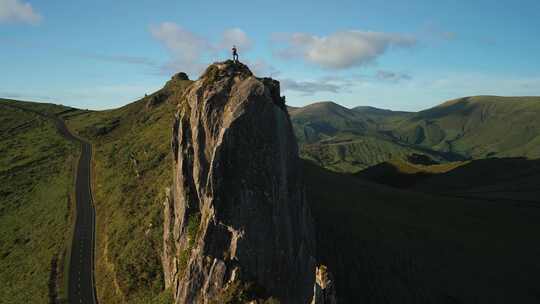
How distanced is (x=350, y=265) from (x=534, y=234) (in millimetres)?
53559

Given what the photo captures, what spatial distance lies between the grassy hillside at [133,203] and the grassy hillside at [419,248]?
2568cm

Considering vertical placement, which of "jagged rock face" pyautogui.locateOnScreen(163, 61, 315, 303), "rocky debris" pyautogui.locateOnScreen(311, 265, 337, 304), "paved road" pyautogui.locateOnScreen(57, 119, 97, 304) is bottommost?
"paved road" pyautogui.locateOnScreen(57, 119, 97, 304)

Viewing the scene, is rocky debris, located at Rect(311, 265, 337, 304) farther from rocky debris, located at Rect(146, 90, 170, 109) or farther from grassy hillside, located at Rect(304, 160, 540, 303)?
rocky debris, located at Rect(146, 90, 170, 109)

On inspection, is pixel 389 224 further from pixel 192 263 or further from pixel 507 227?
pixel 192 263

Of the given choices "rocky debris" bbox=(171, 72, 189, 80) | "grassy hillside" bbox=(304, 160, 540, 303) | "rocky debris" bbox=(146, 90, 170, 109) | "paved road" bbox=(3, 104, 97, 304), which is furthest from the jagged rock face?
"rocky debris" bbox=(171, 72, 189, 80)

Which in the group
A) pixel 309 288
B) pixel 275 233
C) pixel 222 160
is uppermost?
pixel 222 160

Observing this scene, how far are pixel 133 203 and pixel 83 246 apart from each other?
38.2 feet

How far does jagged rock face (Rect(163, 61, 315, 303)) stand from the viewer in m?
28.9

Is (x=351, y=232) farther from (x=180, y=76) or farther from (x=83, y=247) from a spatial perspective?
(x=180, y=76)

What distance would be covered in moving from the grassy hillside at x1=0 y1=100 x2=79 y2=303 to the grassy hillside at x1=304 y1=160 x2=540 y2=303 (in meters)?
44.5

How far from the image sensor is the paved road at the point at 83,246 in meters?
54.1

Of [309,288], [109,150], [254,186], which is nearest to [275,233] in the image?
[254,186]

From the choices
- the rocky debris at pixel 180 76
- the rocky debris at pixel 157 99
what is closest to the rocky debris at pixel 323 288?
the rocky debris at pixel 157 99

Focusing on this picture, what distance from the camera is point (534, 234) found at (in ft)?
246
